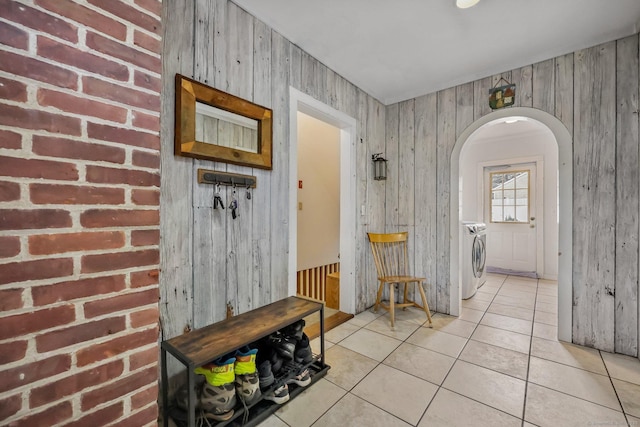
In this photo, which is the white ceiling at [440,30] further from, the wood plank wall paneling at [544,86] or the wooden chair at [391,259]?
the wooden chair at [391,259]

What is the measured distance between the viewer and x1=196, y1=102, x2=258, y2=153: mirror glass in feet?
5.16

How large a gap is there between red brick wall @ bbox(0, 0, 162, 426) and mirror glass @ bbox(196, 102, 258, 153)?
603mm

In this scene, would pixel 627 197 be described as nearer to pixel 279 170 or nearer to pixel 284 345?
pixel 279 170

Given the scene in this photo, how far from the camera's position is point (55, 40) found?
78cm

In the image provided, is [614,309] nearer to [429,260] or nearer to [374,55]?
[429,260]

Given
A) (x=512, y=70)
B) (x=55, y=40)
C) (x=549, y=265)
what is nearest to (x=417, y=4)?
(x=512, y=70)

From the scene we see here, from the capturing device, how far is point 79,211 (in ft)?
2.68

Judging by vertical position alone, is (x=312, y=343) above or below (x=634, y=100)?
below

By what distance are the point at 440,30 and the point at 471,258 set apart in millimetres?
2657

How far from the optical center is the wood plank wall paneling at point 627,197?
6.61 feet

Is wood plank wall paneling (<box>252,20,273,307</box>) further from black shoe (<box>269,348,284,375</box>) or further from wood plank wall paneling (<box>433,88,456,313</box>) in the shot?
wood plank wall paneling (<box>433,88,456,313</box>)

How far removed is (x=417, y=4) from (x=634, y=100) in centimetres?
185

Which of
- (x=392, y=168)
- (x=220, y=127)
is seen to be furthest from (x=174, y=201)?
(x=392, y=168)

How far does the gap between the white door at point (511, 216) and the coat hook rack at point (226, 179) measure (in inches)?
191
